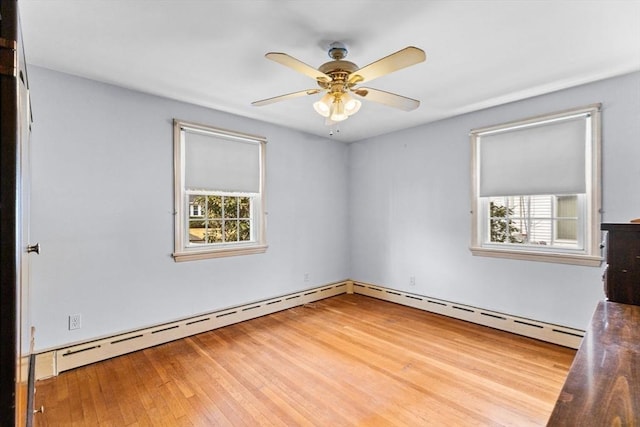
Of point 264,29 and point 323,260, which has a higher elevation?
point 264,29

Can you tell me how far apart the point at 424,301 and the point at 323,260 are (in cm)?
155

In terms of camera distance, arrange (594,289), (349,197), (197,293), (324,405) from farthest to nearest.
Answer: (349,197)
(197,293)
(594,289)
(324,405)

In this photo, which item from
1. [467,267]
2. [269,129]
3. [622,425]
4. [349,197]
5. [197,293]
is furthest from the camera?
[349,197]

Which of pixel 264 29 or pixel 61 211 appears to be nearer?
pixel 264 29

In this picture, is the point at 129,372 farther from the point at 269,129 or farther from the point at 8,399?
the point at 269,129

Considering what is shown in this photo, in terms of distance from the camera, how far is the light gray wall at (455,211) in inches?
107

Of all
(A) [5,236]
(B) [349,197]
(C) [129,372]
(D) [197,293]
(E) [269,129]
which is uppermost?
(E) [269,129]

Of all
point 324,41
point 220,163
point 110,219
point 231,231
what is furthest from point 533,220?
point 110,219

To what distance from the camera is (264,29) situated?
2.00 m

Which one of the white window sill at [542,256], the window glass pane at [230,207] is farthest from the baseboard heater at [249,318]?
the window glass pane at [230,207]

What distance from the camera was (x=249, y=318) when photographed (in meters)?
3.81

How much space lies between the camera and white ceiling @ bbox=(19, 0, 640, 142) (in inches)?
70.9

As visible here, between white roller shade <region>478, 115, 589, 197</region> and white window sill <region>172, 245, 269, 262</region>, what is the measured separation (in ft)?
9.16

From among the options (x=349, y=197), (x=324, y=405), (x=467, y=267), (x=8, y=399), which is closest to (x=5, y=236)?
(x=8, y=399)
